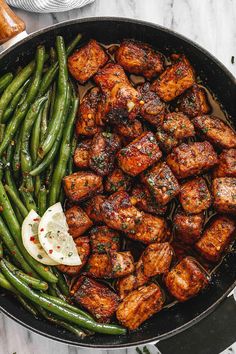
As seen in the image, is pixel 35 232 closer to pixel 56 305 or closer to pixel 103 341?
pixel 56 305

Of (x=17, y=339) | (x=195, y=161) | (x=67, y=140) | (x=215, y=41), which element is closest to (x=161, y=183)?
(x=195, y=161)

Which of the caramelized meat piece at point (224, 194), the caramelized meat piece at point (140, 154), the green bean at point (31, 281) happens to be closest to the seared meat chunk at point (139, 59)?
the caramelized meat piece at point (140, 154)

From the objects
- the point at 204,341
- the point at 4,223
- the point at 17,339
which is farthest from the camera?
the point at 17,339

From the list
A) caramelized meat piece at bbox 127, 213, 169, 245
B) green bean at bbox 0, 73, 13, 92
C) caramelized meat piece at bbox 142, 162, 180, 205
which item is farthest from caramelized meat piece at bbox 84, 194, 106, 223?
green bean at bbox 0, 73, 13, 92

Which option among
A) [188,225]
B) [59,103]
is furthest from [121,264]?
[59,103]

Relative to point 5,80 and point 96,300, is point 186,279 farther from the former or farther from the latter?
point 5,80

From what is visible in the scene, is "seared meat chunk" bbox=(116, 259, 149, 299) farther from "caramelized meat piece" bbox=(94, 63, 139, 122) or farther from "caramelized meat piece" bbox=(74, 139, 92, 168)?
"caramelized meat piece" bbox=(94, 63, 139, 122)
